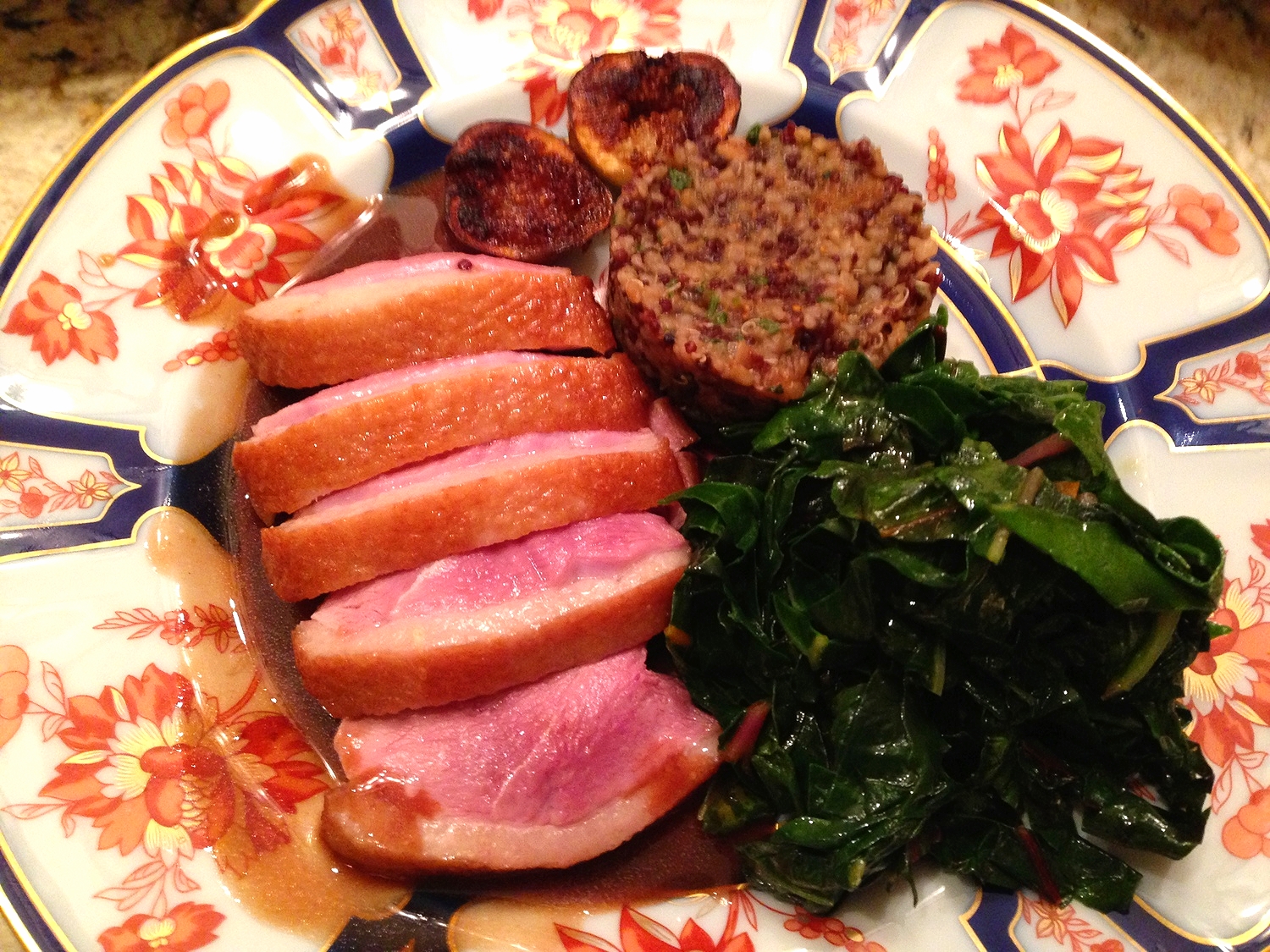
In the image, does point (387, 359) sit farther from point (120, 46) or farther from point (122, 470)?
point (120, 46)

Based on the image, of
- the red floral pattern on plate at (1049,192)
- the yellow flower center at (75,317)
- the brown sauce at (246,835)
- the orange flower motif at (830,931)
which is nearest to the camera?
the brown sauce at (246,835)

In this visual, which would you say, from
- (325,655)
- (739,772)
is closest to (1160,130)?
(739,772)

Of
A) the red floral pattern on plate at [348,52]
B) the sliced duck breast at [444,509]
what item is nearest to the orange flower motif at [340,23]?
the red floral pattern on plate at [348,52]

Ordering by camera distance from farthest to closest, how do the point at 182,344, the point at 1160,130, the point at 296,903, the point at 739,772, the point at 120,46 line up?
the point at 120,46 → the point at 1160,130 → the point at 182,344 → the point at 739,772 → the point at 296,903

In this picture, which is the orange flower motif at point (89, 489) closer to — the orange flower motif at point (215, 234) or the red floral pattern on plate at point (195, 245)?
the red floral pattern on plate at point (195, 245)

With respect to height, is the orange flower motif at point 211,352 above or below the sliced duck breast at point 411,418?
above

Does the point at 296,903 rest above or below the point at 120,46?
below
